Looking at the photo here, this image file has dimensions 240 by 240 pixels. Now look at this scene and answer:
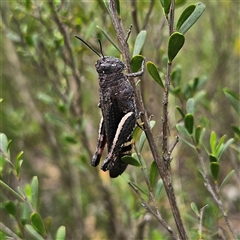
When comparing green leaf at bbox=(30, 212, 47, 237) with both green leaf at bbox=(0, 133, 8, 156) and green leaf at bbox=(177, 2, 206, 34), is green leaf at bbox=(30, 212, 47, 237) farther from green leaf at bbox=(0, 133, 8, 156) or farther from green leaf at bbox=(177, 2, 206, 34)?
green leaf at bbox=(177, 2, 206, 34)

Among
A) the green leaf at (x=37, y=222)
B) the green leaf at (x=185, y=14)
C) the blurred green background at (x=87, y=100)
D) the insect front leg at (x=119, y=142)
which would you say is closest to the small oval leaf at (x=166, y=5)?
the green leaf at (x=185, y=14)

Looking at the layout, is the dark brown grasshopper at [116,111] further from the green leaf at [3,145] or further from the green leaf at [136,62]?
the green leaf at [3,145]

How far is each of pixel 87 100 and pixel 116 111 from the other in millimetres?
2603

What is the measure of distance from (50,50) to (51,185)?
2.76 m

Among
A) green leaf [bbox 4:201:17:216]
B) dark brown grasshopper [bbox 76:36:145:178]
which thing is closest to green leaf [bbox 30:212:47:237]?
green leaf [bbox 4:201:17:216]

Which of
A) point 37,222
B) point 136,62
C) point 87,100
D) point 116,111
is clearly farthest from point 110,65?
point 87,100

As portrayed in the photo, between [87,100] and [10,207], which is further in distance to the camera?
[87,100]

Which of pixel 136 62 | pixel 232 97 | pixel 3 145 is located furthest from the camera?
pixel 232 97

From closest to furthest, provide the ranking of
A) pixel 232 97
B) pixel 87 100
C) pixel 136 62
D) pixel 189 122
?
pixel 136 62 < pixel 189 122 < pixel 232 97 < pixel 87 100

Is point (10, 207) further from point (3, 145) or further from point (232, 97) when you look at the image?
point (232, 97)

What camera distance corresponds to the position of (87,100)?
4.40m

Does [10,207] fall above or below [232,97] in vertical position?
below

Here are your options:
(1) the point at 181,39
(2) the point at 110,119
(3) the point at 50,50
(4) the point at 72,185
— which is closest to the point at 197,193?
(4) the point at 72,185

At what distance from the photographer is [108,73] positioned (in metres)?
1.76
